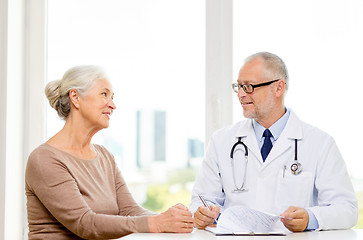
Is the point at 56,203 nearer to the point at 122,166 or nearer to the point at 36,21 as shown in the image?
the point at 122,166

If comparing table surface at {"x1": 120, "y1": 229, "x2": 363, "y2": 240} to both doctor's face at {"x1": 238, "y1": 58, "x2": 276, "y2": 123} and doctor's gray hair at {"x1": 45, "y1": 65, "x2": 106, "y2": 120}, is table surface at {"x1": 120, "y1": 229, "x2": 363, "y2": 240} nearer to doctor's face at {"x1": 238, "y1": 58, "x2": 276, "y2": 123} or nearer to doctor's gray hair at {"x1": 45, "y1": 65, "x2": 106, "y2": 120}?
doctor's face at {"x1": 238, "y1": 58, "x2": 276, "y2": 123}

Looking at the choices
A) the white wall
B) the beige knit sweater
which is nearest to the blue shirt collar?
the beige knit sweater

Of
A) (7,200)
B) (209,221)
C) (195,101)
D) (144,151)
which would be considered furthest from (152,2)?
(209,221)

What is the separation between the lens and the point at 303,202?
7.43 ft

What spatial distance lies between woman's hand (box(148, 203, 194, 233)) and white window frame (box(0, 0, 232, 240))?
1051 mm

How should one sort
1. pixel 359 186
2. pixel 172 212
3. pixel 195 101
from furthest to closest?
pixel 195 101
pixel 359 186
pixel 172 212

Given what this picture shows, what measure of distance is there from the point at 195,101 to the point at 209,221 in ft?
3.91

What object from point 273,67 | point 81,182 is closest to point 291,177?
point 273,67

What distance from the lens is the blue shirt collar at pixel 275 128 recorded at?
242 centimetres

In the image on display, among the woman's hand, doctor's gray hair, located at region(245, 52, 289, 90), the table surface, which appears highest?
doctor's gray hair, located at region(245, 52, 289, 90)

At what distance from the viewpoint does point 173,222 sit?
6.47ft

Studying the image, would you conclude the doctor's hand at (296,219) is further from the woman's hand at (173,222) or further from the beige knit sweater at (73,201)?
the beige knit sweater at (73,201)

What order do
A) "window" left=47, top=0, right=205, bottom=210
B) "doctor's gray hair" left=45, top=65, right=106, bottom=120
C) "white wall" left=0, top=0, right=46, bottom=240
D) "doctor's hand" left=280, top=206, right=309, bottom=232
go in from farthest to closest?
"window" left=47, top=0, right=205, bottom=210 < "white wall" left=0, top=0, right=46, bottom=240 < "doctor's gray hair" left=45, top=65, right=106, bottom=120 < "doctor's hand" left=280, top=206, right=309, bottom=232

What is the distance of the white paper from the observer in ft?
6.16
